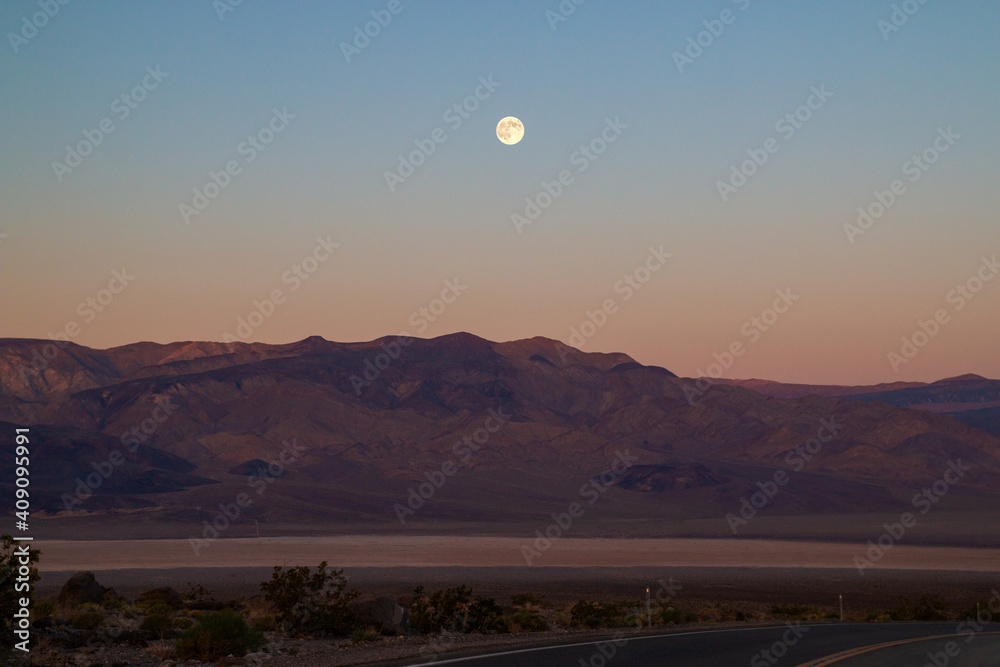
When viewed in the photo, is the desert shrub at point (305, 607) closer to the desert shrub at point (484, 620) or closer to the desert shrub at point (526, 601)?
the desert shrub at point (484, 620)

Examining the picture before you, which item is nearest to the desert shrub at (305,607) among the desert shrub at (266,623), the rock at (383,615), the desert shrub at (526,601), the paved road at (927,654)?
the desert shrub at (266,623)

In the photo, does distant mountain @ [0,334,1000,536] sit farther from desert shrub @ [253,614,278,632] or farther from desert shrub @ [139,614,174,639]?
desert shrub @ [139,614,174,639]

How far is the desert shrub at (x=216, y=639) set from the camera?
14289mm

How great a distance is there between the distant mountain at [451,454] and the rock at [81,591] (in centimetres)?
7143

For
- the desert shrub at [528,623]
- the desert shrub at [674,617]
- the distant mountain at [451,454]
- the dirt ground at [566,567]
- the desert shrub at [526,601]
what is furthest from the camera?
the distant mountain at [451,454]

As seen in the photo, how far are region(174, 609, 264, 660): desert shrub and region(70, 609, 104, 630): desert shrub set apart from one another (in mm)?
3928

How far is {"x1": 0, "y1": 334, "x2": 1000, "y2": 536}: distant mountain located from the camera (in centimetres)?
11381

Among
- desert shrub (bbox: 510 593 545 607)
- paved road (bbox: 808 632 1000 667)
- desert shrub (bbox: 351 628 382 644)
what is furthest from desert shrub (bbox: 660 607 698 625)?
desert shrub (bbox: 351 628 382 644)

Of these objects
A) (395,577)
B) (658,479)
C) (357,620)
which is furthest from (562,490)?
(357,620)

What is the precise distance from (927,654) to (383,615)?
32.1 feet

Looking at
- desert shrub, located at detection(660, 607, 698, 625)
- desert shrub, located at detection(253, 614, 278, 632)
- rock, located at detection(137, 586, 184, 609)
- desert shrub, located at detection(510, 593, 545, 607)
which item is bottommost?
desert shrub, located at detection(510, 593, 545, 607)

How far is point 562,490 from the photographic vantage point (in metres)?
133

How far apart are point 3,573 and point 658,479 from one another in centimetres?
12988

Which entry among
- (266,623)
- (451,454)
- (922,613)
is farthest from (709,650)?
(451,454)
